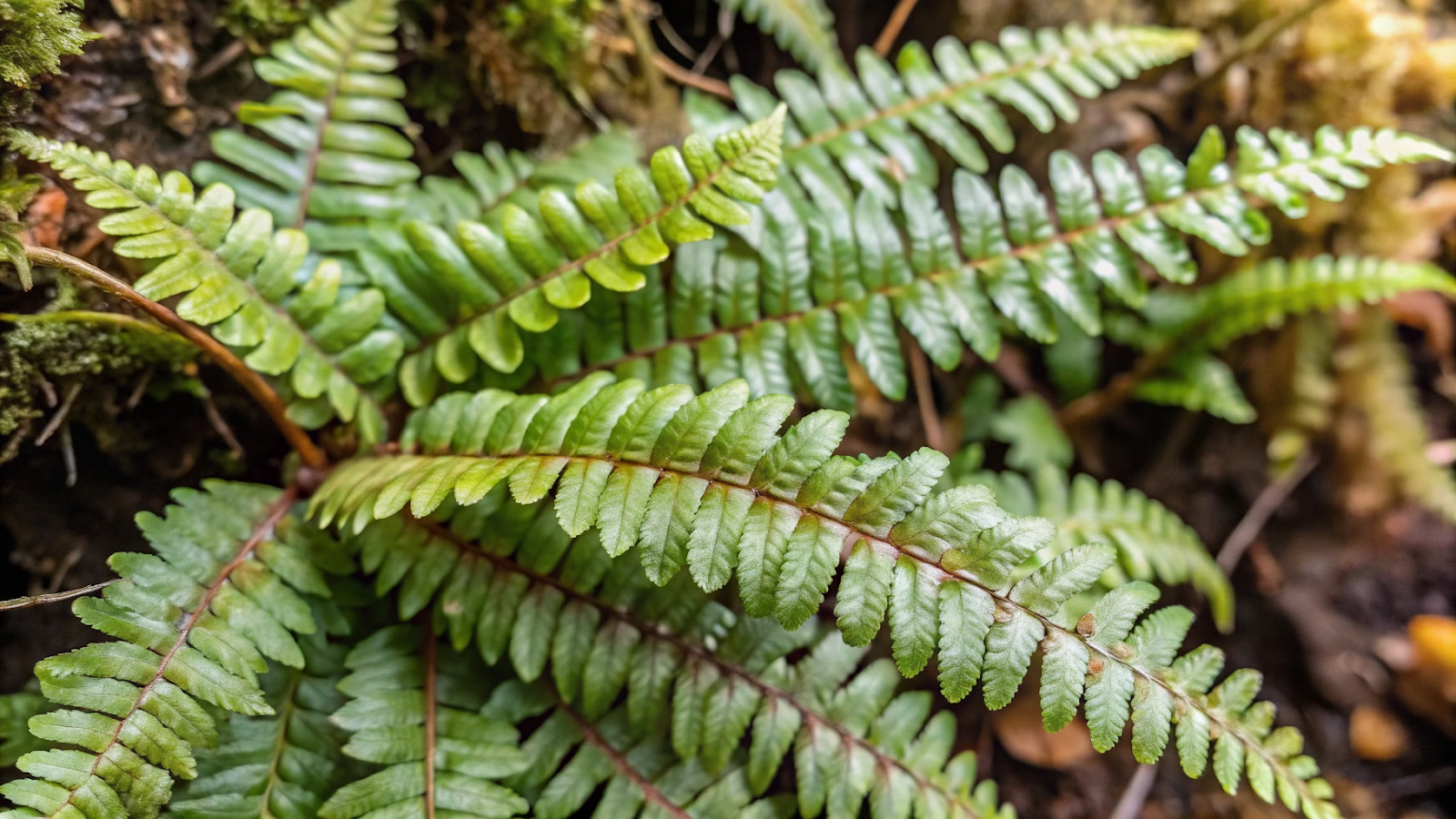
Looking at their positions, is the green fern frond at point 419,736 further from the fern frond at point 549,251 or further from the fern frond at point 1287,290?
the fern frond at point 1287,290

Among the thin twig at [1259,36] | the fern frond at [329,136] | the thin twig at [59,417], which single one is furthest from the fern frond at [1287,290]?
the thin twig at [59,417]

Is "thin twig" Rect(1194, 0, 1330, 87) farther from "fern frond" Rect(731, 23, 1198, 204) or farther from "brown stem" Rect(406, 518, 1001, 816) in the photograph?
"brown stem" Rect(406, 518, 1001, 816)

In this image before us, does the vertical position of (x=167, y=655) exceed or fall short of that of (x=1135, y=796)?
it exceeds it

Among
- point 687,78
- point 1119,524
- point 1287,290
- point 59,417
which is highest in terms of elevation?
point 59,417

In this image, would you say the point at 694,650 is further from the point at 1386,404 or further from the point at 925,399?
the point at 1386,404

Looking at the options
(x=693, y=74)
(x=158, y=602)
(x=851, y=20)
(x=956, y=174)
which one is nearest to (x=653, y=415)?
(x=158, y=602)

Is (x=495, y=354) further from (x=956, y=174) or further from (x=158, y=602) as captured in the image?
(x=956, y=174)

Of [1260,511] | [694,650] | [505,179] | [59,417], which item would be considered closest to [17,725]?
[59,417]
